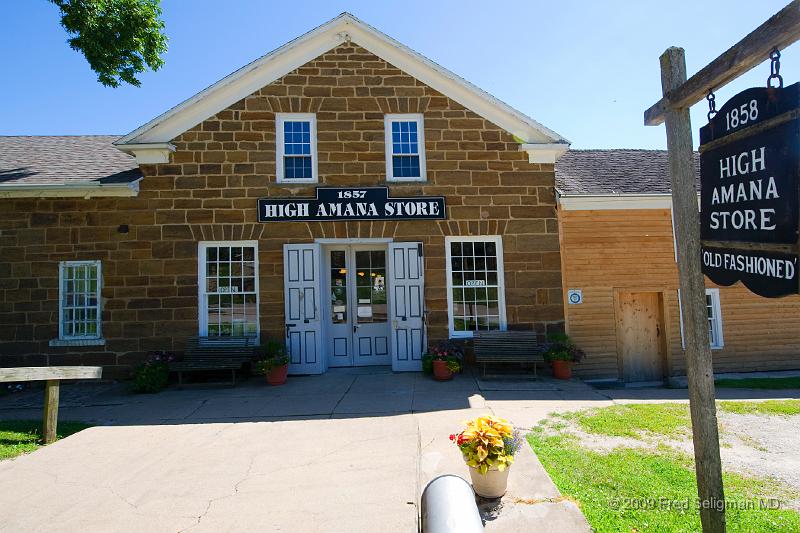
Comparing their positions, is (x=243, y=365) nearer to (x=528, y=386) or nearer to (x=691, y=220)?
(x=528, y=386)

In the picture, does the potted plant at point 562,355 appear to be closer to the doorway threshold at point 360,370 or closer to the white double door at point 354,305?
the white double door at point 354,305

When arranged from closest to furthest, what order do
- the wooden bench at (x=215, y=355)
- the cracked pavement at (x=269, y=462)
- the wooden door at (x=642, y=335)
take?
the cracked pavement at (x=269, y=462) < the wooden bench at (x=215, y=355) < the wooden door at (x=642, y=335)

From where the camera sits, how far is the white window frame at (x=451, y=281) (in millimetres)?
9531

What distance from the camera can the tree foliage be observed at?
10.6 m

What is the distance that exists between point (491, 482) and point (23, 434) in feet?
20.9

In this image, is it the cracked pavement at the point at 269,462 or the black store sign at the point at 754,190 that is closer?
the black store sign at the point at 754,190

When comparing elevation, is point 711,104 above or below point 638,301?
above

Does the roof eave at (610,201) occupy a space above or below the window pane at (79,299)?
above

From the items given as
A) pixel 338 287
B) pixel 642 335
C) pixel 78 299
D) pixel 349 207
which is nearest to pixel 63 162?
pixel 78 299

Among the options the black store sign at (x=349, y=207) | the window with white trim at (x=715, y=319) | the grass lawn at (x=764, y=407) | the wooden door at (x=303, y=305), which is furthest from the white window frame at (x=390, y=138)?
the window with white trim at (x=715, y=319)

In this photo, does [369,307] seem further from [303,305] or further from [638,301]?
[638,301]

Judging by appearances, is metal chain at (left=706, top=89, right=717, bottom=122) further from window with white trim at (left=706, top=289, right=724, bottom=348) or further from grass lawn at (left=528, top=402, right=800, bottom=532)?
window with white trim at (left=706, top=289, right=724, bottom=348)

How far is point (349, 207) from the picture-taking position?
9523mm

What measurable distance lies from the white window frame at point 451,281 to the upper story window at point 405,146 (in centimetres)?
165
